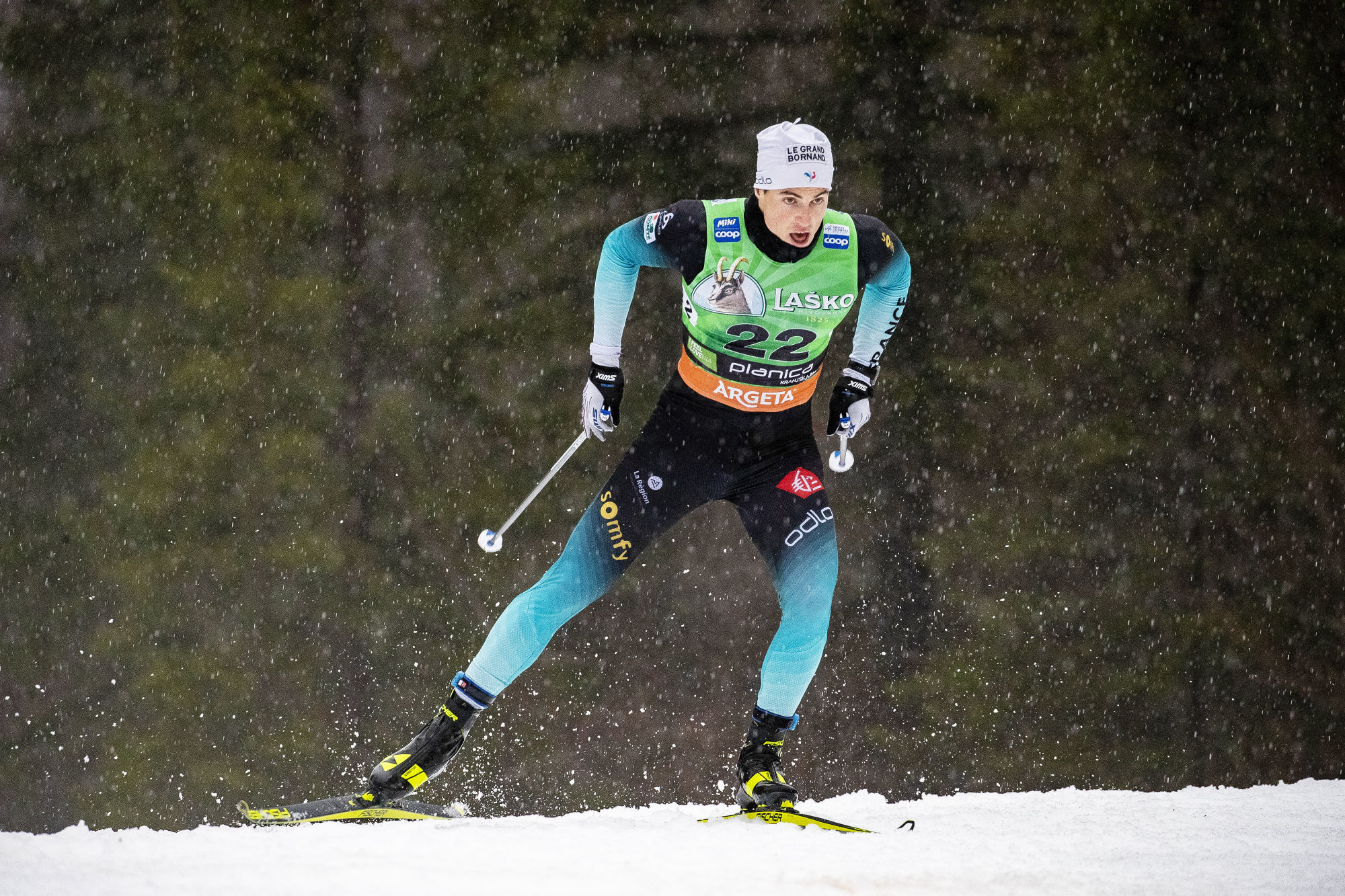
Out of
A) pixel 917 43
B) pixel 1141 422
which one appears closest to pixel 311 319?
pixel 917 43

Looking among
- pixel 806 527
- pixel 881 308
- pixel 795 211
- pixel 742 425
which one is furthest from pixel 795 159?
pixel 806 527

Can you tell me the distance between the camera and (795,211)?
321 centimetres

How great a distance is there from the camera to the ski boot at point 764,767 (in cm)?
323

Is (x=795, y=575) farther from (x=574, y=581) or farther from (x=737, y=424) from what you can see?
(x=574, y=581)

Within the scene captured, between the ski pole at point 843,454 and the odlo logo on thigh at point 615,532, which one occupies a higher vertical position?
the ski pole at point 843,454

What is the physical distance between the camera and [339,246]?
5.24 metres

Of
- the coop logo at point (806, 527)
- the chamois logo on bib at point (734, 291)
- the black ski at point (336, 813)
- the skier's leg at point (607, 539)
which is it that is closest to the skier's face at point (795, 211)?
the chamois logo on bib at point (734, 291)

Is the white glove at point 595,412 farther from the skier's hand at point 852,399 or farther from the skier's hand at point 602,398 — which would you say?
the skier's hand at point 852,399

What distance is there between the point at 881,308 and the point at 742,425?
69 centimetres

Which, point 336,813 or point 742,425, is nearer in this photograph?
point 336,813

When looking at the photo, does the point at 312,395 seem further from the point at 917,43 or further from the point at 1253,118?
the point at 1253,118

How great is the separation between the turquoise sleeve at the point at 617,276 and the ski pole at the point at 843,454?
83 centimetres

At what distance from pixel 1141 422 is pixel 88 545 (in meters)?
5.55

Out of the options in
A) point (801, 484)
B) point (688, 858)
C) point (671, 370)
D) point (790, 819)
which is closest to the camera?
point (688, 858)
